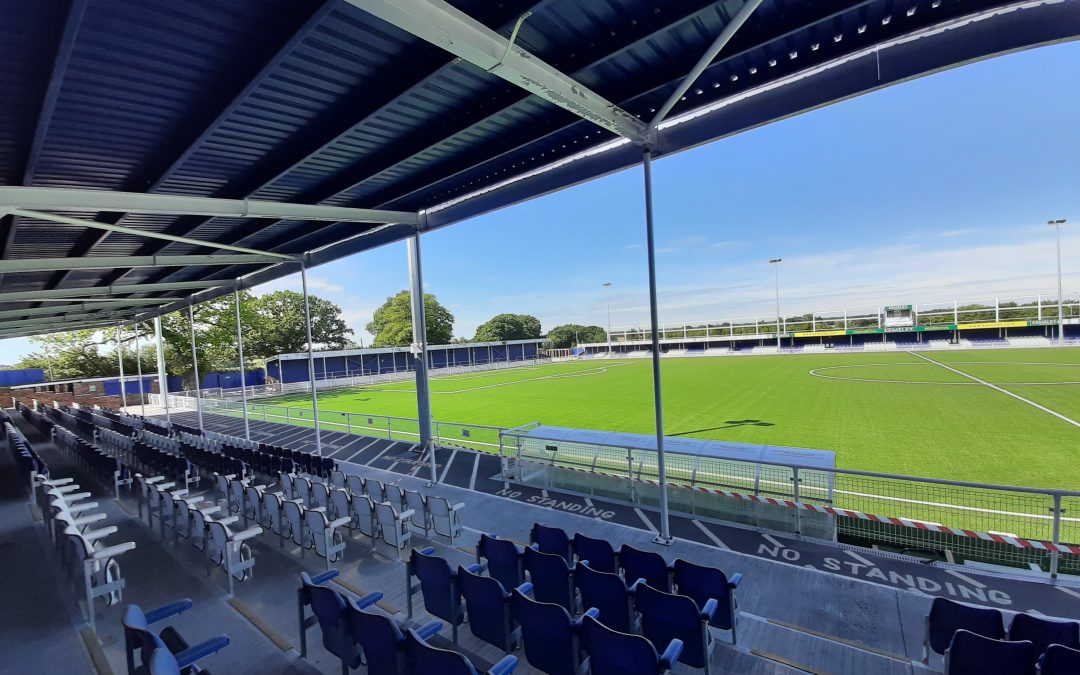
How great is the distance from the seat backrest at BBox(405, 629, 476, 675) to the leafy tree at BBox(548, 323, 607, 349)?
10007 cm

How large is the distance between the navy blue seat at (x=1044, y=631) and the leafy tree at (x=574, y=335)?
99.7 metres

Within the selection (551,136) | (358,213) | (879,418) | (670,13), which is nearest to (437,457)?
(358,213)

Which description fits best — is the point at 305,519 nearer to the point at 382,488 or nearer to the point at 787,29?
the point at 382,488

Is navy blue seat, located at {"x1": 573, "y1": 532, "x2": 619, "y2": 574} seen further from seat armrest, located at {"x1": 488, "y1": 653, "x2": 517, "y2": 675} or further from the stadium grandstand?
seat armrest, located at {"x1": 488, "y1": 653, "x2": 517, "y2": 675}

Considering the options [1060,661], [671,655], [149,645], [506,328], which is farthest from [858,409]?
[506,328]

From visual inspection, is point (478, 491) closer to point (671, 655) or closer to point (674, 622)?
point (674, 622)

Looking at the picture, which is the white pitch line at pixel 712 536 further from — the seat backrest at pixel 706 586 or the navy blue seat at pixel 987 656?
Result: the navy blue seat at pixel 987 656

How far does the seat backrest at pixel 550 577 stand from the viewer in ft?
13.4

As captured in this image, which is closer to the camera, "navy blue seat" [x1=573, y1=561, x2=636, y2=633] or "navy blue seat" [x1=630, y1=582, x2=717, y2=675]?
"navy blue seat" [x1=630, y1=582, x2=717, y2=675]

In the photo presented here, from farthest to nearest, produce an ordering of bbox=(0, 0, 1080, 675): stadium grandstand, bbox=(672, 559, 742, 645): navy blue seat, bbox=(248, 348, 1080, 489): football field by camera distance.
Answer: bbox=(248, 348, 1080, 489): football field, bbox=(672, 559, 742, 645): navy blue seat, bbox=(0, 0, 1080, 675): stadium grandstand

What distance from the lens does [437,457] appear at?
1206 cm

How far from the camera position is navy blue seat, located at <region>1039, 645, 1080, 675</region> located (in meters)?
2.55

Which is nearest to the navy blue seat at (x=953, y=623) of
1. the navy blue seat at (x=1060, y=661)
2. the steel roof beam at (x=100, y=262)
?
the navy blue seat at (x=1060, y=661)

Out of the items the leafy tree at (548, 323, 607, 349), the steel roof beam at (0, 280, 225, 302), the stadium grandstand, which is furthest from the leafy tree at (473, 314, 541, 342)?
the stadium grandstand
